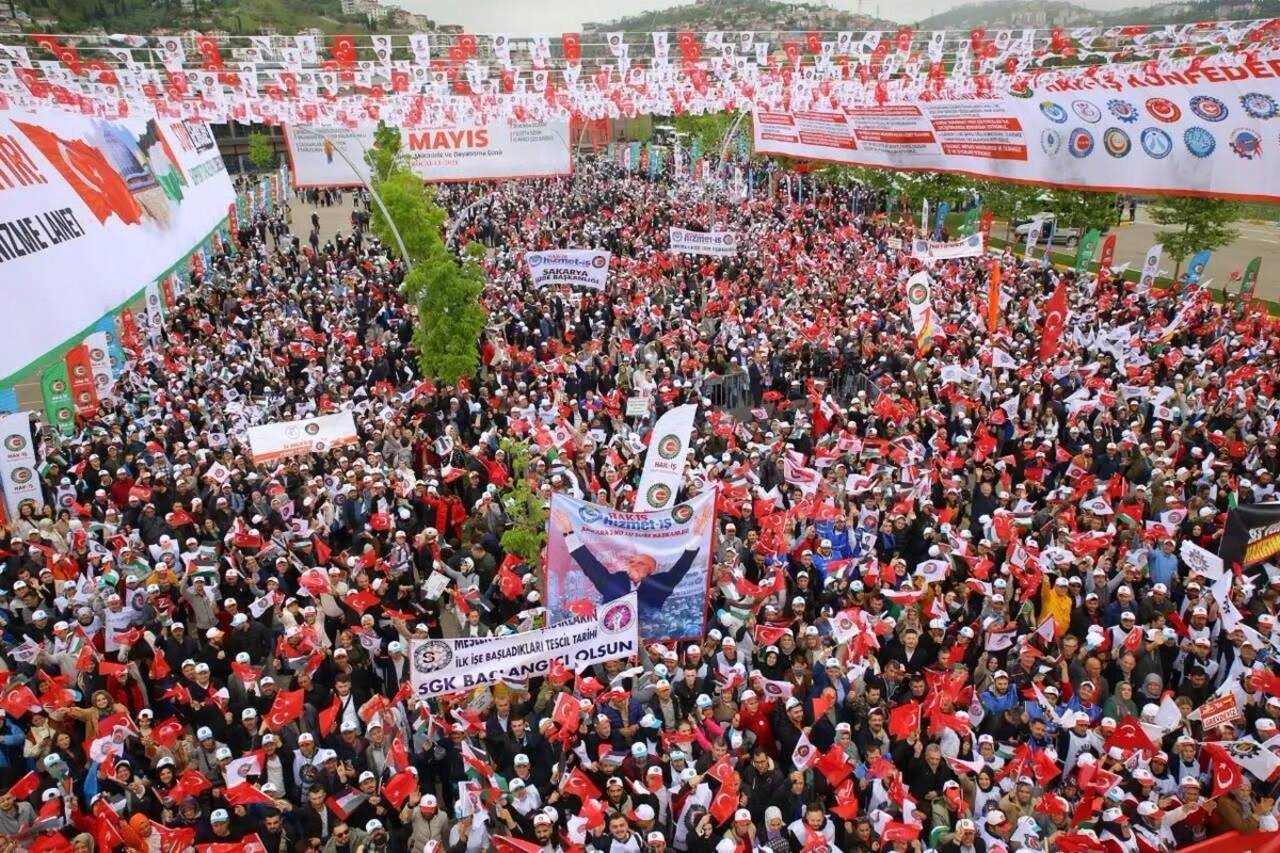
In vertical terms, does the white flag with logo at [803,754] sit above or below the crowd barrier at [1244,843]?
above

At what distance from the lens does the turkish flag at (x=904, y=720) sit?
715 centimetres

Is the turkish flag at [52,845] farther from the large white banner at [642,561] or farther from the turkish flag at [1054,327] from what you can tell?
the turkish flag at [1054,327]

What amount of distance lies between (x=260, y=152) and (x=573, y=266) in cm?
5445

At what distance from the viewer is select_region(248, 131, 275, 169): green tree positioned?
6475 cm

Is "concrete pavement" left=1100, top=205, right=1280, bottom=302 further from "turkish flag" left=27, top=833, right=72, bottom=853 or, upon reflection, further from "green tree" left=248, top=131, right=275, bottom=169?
"green tree" left=248, top=131, right=275, bottom=169

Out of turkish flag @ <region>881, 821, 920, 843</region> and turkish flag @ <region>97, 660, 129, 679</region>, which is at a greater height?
turkish flag @ <region>881, 821, 920, 843</region>

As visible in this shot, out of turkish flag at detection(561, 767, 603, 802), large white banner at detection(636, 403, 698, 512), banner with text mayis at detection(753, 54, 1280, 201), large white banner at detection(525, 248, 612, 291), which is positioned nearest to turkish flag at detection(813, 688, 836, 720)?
turkish flag at detection(561, 767, 603, 802)

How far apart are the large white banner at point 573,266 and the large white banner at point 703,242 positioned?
2.85m

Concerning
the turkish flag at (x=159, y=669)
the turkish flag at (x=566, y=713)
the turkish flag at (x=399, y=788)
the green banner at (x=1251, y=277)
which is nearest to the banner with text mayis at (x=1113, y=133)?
the green banner at (x=1251, y=277)

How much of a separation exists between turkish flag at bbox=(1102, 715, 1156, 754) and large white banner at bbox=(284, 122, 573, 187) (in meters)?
35.4

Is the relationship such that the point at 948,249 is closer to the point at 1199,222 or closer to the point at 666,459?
the point at 1199,222

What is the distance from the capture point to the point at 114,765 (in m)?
6.93

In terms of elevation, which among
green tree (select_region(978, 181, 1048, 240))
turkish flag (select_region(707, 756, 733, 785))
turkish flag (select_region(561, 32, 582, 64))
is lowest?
turkish flag (select_region(707, 756, 733, 785))

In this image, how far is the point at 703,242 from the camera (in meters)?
22.3
